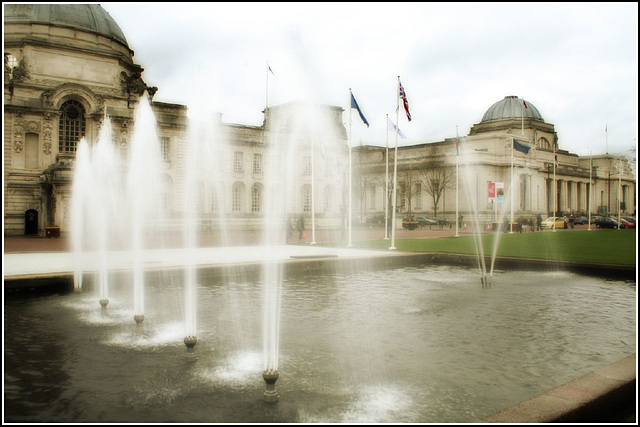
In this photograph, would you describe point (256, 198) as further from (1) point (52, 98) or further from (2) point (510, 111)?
(2) point (510, 111)

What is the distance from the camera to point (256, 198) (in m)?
62.2

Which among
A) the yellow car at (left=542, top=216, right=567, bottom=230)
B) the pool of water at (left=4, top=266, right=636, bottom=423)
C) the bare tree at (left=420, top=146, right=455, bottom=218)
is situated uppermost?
the bare tree at (left=420, top=146, right=455, bottom=218)

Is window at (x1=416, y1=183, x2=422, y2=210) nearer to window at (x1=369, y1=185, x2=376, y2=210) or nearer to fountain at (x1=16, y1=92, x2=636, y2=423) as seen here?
window at (x1=369, y1=185, x2=376, y2=210)

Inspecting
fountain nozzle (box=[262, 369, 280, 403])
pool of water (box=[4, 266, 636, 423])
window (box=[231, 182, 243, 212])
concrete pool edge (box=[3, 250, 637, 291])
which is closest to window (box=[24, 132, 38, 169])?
window (box=[231, 182, 243, 212])

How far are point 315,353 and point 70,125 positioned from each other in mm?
46809

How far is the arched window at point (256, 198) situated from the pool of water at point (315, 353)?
4747cm

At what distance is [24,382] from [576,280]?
1547 cm

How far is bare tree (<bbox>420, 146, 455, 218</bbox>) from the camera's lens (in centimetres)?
7888

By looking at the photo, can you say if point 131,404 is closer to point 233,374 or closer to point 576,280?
point 233,374

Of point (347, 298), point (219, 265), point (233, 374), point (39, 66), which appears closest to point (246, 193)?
point (39, 66)

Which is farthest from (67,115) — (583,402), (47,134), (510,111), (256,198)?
(510,111)

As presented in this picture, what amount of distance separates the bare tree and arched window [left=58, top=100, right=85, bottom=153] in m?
48.0

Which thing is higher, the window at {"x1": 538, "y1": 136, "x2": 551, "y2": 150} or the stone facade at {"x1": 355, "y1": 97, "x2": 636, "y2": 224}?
the window at {"x1": 538, "y1": 136, "x2": 551, "y2": 150}

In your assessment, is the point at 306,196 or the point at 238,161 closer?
the point at 238,161
